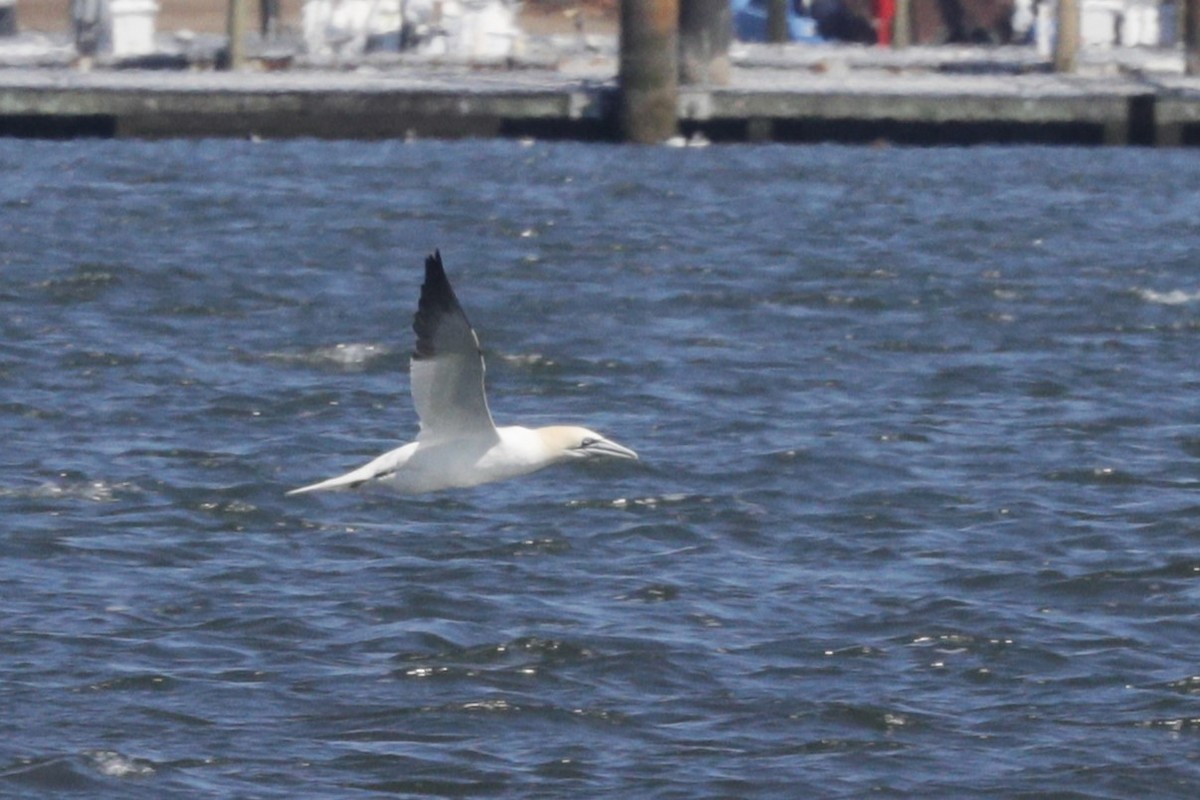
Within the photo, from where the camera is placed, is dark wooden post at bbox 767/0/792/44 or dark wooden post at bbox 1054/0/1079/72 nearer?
dark wooden post at bbox 1054/0/1079/72

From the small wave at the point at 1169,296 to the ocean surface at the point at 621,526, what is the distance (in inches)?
4.1

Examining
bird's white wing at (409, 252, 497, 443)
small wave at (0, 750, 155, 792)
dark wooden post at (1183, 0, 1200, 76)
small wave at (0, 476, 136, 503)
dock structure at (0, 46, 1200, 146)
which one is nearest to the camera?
small wave at (0, 750, 155, 792)

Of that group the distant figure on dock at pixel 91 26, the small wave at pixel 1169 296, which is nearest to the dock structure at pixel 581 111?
the distant figure on dock at pixel 91 26

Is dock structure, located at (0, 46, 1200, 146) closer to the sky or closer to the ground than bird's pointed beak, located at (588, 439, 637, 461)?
closer to the sky

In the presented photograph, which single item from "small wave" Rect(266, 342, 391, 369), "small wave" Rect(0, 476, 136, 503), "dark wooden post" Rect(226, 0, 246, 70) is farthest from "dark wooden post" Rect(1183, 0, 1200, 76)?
"small wave" Rect(0, 476, 136, 503)

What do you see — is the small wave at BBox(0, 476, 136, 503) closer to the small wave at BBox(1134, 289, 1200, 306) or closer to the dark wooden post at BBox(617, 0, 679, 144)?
the small wave at BBox(1134, 289, 1200, 306)

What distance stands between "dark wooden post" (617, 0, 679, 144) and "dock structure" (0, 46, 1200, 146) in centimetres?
38

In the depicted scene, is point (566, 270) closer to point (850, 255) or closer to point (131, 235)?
point (850, 255)

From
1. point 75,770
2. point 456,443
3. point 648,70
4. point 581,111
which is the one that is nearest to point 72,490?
point 456,443

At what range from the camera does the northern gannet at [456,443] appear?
11086 millimetres

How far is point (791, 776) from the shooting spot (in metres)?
9.67

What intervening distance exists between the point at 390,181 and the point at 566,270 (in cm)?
742

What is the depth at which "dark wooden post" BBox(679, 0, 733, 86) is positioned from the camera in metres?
30.8

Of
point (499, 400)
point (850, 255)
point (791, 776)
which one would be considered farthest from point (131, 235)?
point (791, 776)
